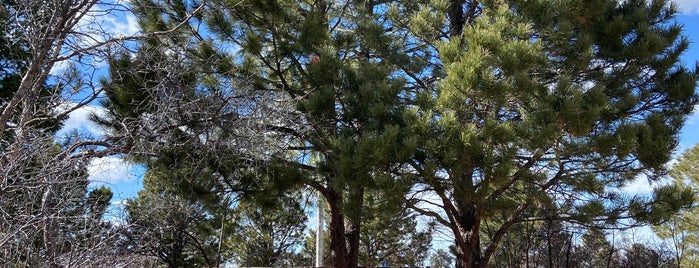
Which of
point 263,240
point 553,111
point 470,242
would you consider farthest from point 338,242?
point 263,240

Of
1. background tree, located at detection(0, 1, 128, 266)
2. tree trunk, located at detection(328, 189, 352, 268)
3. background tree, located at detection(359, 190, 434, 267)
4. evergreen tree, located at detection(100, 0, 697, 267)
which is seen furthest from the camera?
background tree, located at detection(359, 190, 434, 267)

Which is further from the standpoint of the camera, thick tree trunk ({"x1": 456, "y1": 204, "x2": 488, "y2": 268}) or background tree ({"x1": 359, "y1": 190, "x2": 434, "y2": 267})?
background tree ({"x1": 359, "y1": 190, "x2": 434, "y2": 267})

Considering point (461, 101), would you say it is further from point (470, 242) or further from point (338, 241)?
point (338, 241)

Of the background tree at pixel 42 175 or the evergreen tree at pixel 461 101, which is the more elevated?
the evergreen tree at pixel 461 101

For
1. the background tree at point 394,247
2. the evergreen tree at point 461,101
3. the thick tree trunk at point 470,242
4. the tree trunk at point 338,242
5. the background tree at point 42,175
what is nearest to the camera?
the background tree at point 42,175

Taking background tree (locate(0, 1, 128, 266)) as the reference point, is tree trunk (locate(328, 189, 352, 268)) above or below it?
above

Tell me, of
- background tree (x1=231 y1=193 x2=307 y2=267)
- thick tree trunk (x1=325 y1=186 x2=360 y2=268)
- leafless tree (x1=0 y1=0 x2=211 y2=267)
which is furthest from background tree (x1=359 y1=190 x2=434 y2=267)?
leafless tree (x1=0 y1=0 x2=211 y2=267)

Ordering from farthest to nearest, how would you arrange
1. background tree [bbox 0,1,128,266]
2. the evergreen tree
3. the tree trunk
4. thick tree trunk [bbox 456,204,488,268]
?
the tree trunk, thick tree trunk [bbox 456,204,488,268], the evergreen tree, background tree [bbox 0,1,128,266]

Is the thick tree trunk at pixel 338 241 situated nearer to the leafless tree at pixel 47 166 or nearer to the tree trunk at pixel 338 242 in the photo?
the tree trunk at pixel 338 242

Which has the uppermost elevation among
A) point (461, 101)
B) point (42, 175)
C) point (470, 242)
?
point (461, 101)

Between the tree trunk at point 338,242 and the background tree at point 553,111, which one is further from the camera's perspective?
the tree trunk at point 338,242

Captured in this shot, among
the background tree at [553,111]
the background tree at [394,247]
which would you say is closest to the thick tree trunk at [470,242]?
the background tree at [553,111]

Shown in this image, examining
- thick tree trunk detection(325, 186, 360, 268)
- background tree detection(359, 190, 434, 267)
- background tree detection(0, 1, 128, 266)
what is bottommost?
background tree detection(0, 1, 128, 266)

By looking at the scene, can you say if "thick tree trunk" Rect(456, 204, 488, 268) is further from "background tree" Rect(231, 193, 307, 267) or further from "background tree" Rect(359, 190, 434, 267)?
"background tree" Rect(231, 193, 307, 267)
